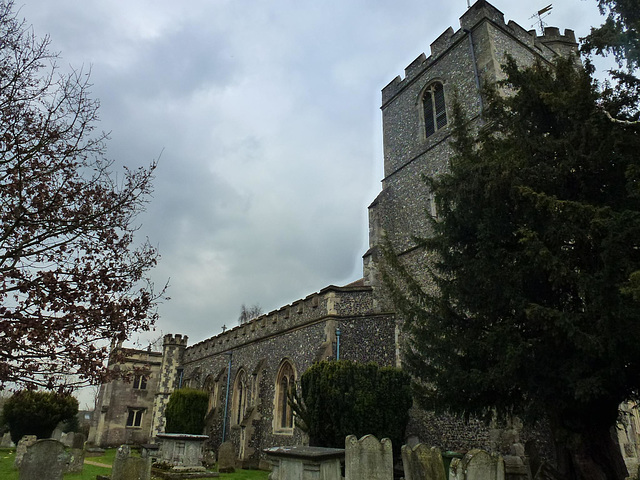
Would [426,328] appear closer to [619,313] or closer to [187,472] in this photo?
[619,313]

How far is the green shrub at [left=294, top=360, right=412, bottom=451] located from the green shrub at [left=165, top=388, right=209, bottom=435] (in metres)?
9.38

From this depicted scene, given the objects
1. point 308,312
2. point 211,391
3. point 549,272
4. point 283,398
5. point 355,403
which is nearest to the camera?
point 549,272

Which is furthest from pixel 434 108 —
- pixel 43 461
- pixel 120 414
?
pixel 120 414

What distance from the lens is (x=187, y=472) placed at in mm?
10578

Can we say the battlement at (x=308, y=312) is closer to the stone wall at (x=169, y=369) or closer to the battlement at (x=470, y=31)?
the stone wall at (x=169, y=369)

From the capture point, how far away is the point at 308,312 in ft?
48.2

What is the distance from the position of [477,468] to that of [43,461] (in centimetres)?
496

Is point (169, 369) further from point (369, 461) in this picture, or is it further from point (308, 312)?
point (369, 461)

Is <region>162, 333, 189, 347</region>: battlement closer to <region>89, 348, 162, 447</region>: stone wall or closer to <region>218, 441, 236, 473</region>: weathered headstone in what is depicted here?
<region>89, 348, 162, 447</region>: stone wall

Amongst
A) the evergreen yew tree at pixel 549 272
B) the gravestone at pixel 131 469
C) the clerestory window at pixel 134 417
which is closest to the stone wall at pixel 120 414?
the clerestory window at pixel 134 417

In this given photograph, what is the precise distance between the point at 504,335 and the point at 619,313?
1428 mm

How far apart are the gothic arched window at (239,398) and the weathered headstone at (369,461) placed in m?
12.5

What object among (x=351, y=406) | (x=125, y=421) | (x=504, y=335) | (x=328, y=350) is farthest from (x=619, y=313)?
(x=125, y=421)

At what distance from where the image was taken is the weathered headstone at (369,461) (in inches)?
216
